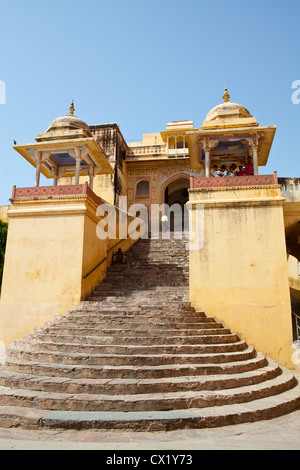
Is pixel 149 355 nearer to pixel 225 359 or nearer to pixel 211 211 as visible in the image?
pixel 225 359

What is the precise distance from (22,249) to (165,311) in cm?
487

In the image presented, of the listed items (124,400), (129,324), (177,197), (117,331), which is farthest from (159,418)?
(177,197)

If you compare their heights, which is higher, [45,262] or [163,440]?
[45,262]

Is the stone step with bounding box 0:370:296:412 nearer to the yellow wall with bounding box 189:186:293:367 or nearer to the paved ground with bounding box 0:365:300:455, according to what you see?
the paved ground with bounding box 0:365:300:455

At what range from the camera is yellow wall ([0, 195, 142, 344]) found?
9336 mm

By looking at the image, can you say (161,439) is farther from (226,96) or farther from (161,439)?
(226,96)

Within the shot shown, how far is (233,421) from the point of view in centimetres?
458

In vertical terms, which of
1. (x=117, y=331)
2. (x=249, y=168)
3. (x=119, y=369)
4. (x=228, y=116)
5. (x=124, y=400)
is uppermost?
(x=228, y=116)

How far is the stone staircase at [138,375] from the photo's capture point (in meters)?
4.50

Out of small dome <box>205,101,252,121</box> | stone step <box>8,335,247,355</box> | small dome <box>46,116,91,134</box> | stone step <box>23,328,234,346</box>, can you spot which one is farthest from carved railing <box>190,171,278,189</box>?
small dome <box>46,116,91,134</box>

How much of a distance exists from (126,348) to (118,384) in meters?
1.05

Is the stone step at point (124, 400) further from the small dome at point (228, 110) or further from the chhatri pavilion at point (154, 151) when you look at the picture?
the small dome at point (228, 110)

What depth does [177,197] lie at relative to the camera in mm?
25047

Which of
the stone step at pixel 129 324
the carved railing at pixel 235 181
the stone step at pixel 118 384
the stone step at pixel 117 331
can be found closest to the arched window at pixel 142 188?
the carved railing at pixel 235 181
